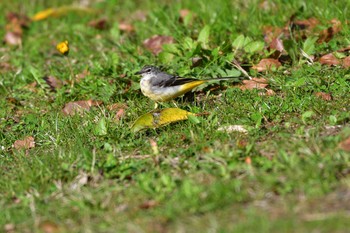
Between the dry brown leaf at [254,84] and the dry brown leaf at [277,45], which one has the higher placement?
the dry brown leaf at [277,45]

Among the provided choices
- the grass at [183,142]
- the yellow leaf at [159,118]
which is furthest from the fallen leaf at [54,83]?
the yellow leaf at [159,118]

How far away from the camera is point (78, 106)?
7371 millimetres

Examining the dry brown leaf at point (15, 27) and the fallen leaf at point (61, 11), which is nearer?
the dry brown leaf at point (15, 27)

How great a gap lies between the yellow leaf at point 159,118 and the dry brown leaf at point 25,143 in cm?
115

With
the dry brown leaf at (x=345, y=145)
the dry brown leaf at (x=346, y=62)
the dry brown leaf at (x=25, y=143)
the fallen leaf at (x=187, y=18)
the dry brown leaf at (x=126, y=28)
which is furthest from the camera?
the dry brown leaf at (x=126, y=28)

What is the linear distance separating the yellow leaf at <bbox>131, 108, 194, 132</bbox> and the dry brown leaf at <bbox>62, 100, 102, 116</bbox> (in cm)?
103

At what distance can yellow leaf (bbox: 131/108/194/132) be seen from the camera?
21.2 ft

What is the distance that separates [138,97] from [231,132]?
1819mm

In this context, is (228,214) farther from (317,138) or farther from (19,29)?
(19,29)

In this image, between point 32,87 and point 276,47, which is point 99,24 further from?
point 276,47

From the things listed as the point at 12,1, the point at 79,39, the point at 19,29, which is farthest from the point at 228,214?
the point at 12,1

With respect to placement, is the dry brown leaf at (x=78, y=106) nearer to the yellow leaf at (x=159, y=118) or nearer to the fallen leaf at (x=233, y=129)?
the yellow leaf at (x=159, y=118)

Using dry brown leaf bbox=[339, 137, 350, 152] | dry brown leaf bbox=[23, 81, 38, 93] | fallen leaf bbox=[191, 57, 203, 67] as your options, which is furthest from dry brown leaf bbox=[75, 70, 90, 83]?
dry brown leaf bbox=[339, 137, 350, 152]

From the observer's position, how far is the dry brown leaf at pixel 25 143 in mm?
6759
